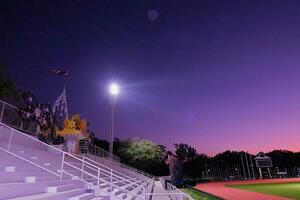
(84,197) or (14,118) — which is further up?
(14,118)

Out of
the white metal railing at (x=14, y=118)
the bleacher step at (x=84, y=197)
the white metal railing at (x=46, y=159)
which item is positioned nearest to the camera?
the bleacher step at (x=84, y=197)

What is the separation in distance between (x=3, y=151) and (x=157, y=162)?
40238 millimetres

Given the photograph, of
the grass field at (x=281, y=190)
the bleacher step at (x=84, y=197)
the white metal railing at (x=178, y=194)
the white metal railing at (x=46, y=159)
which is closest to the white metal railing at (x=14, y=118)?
the white metal railing at (x=46, y=159)

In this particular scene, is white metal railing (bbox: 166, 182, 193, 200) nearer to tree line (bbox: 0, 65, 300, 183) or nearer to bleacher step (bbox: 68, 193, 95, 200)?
bleacher step (bbox: 68, 193, 95, 200)

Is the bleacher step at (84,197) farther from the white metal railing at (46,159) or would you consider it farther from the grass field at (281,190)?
the grass field at (281,190)

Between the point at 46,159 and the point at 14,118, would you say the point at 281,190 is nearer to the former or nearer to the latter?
the point at 46,159

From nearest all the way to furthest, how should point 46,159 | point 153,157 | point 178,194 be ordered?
point 178,194, point 46,159, point 153,157

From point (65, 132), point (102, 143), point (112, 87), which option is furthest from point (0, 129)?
→ point (102, 143)

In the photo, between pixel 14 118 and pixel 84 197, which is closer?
pixel 84 197

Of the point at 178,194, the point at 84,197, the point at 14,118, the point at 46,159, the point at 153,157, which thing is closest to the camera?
the point at 84,197

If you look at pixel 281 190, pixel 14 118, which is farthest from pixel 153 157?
pixel 14 118

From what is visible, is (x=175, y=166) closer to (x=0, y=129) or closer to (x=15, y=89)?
(x=15, y=89)

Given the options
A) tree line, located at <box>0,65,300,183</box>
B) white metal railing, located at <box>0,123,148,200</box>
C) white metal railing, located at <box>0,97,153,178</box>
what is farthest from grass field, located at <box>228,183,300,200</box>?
white metal railing, located at <box>0,97,153,178</box>

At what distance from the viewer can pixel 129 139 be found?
5216 centimetres
